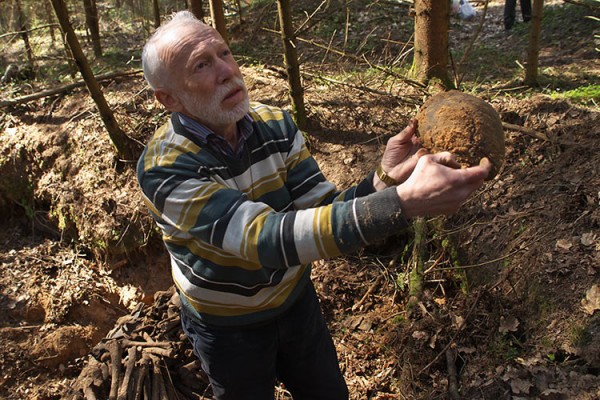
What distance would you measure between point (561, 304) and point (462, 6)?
7.62 metres

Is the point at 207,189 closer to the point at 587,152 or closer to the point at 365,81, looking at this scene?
the point at 587,152

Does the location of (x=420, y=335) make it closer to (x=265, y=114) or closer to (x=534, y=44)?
(x=265, y=114)

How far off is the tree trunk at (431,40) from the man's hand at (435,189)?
10.9ft

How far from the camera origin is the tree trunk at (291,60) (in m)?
4.10

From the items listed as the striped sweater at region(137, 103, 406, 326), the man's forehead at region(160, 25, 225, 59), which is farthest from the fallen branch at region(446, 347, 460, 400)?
the man's forehead at region(160, 25, 225, 59)

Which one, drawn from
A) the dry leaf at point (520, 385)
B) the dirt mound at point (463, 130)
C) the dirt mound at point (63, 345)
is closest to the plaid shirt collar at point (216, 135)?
the dirt mound at point (463, 130)

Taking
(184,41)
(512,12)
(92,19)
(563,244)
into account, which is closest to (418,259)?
(563,244)

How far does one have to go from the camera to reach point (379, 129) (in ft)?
14.9

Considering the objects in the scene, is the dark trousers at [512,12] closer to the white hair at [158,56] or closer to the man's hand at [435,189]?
the white hair at [158,56]

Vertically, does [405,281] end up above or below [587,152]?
below

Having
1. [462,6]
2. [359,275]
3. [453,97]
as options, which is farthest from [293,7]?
[453,97]

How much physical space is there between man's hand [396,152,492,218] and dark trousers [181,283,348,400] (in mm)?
965

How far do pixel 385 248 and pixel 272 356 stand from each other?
195 centimetres

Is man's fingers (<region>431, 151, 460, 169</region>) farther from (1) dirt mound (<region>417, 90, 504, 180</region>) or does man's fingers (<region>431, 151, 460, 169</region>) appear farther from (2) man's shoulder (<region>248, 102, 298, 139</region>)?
(2) man's shoulder (<region>248, 102, 298, 139</region>)
